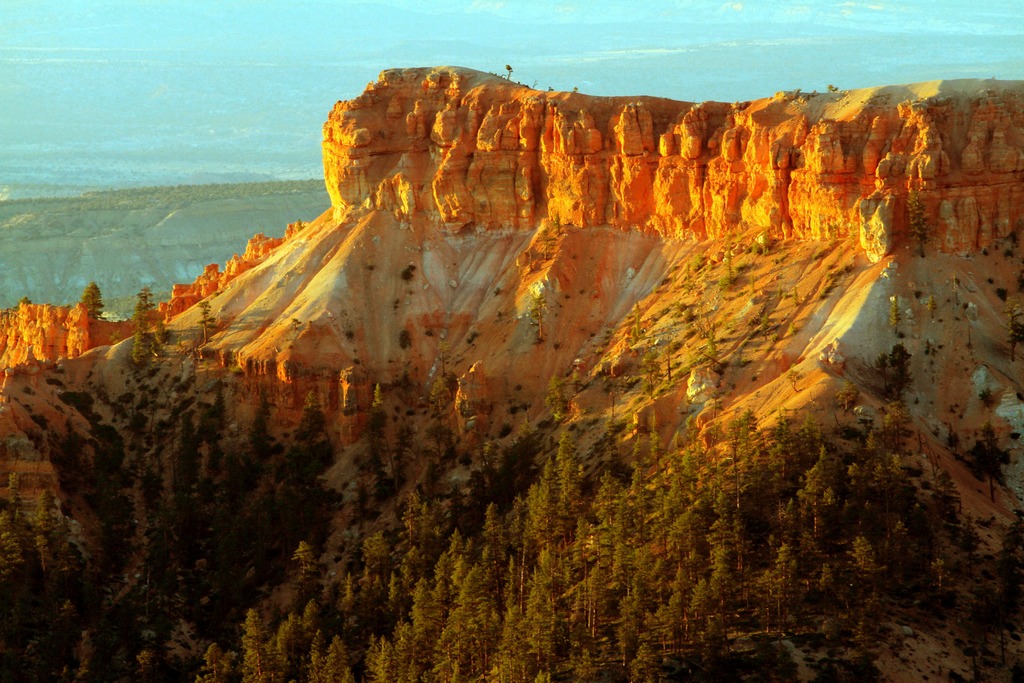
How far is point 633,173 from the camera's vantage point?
11231cm

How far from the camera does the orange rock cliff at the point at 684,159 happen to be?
3935 inches

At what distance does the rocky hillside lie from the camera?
80.4m

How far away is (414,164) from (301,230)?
11.7 metres

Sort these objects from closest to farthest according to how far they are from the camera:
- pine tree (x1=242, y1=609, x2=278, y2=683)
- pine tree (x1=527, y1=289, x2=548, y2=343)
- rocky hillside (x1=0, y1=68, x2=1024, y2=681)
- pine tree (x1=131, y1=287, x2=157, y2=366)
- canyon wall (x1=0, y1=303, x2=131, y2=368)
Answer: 1. rocky hillside (x1=0, y1=68, x2=1024, y2=681)
2. pine tree (x1=242, y1=609, x2=278, y2=683)
3. pine tree (x1=527, y1=289, x2=548, y2=343)
4. pine tree (x1=131, y1=287, x2=157, y2=366)
5. canyon wall (x1=0, y1=303, x2=131, y2=368)

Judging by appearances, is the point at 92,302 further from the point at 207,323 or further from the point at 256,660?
the point at 256,660

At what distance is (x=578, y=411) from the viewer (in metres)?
103

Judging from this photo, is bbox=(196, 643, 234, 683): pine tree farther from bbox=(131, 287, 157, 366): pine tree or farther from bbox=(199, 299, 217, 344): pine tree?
bbox=(131, 287, 157, 366): pine tree

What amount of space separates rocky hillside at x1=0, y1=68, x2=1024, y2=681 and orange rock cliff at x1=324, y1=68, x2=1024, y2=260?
230mm

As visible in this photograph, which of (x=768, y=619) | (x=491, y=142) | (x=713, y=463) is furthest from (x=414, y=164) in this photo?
(x=768, y=619)

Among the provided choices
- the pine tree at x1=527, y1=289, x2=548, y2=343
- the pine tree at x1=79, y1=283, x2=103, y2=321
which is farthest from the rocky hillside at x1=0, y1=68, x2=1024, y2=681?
the pine tree at x1=79, y1=283, x2=103, y2=321

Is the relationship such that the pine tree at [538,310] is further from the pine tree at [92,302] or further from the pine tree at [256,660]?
the pine tree at [92,302]

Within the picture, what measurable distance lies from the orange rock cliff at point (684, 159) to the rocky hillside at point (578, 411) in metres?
0.23

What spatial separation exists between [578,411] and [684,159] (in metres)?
18.2

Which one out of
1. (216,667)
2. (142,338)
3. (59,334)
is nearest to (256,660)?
(216,667)
